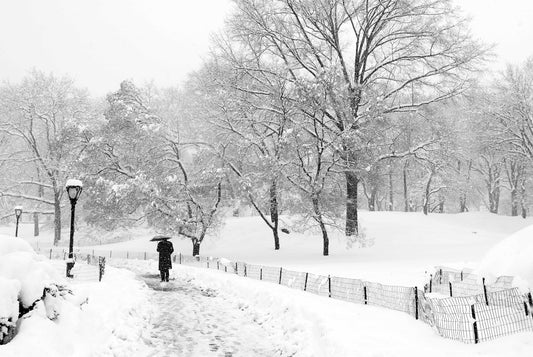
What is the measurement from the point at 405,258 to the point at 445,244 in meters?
5.73

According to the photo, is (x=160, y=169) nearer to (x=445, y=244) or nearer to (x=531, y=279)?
(x=445, y=244)

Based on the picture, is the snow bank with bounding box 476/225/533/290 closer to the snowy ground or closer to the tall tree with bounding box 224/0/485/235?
the snowy ground

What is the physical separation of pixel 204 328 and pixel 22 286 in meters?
4.29

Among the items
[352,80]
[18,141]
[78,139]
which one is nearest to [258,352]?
[352,80]

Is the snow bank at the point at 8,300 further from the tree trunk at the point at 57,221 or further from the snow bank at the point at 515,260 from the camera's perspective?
the tree trunk at the point at 57,221

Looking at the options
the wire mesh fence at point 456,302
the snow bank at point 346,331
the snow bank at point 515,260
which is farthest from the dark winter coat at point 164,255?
the snow bank at point 515,260

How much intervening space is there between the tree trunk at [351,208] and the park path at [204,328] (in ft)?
42.8

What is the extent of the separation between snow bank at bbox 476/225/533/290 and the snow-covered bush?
8247 millimetres

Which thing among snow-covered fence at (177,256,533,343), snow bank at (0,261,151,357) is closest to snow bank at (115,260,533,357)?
snow-covered fence at (177,256,533,343)

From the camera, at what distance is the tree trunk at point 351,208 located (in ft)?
83.9

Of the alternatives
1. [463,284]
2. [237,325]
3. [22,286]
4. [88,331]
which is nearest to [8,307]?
[22,286]

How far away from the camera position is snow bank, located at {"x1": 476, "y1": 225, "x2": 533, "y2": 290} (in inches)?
320

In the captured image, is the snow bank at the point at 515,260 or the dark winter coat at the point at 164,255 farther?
the dark winter coat at the point at 164,255

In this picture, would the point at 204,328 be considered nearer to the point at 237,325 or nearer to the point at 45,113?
the point at 237,325
